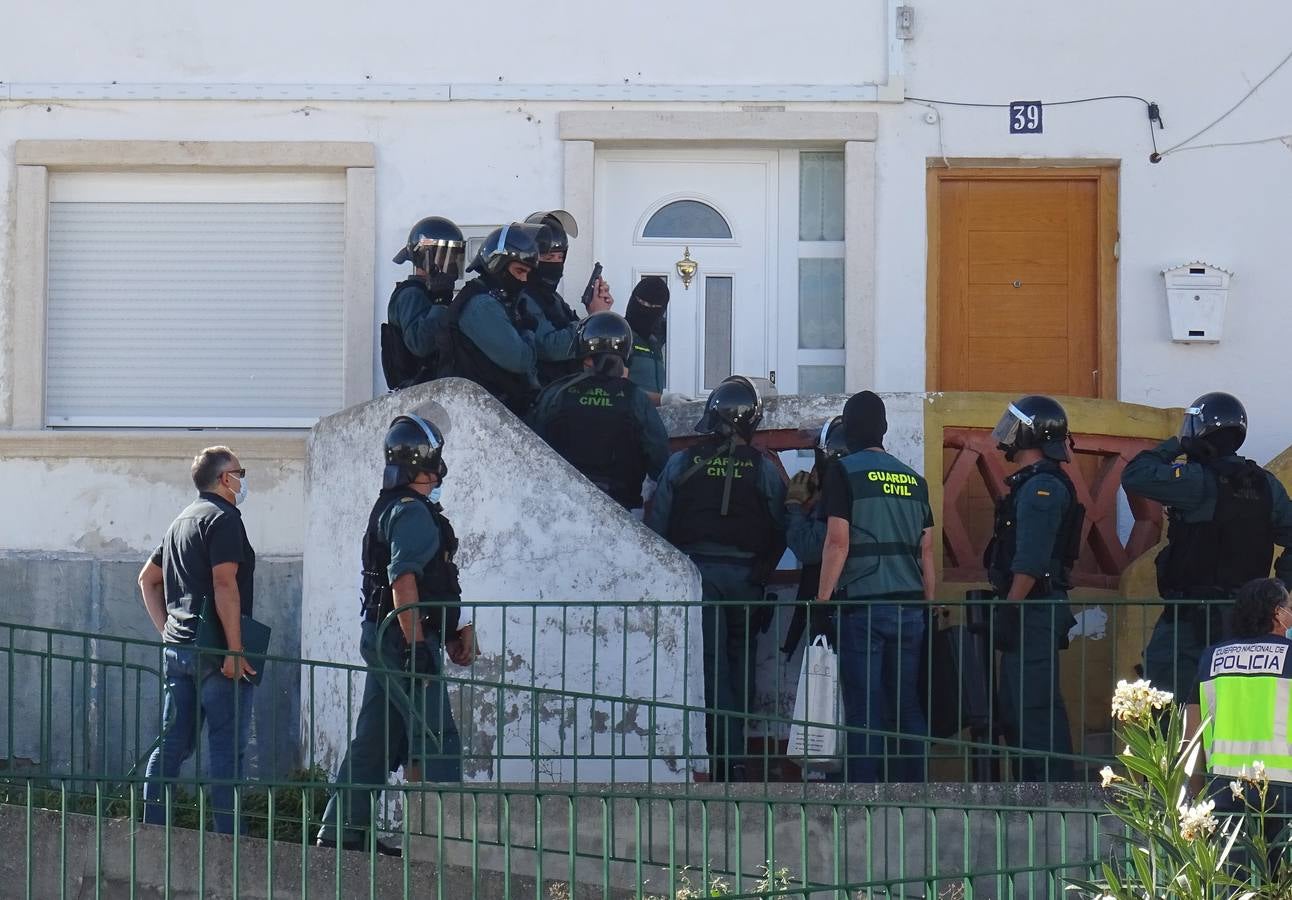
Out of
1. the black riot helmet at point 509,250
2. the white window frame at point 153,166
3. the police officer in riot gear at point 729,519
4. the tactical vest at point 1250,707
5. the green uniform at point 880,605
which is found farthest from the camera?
the white window frame at point 153,166

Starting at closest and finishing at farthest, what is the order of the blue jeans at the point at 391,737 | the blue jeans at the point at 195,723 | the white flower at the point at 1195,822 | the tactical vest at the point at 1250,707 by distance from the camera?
the white flower at the point at 1195,822 → the tactical vest at the point at 1250,707 → the blue jeans at the point at 391,737 → the blue jeans at the point at 195,723

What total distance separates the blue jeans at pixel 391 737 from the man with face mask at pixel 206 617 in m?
0.52

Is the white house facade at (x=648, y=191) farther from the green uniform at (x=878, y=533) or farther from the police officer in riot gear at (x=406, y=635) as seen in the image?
the police officer in riot gear at (x=406, y=635)

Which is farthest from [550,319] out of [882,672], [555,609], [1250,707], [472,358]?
[1250,707]

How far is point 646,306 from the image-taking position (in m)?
12.4

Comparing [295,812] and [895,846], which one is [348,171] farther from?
[895,846]

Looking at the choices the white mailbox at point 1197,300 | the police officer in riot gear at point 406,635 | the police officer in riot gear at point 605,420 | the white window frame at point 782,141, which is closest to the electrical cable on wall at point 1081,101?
the white window frame at point 782,141

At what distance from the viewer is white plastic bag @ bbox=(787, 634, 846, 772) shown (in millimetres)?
9867

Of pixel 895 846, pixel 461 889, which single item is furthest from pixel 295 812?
pixel 895 846

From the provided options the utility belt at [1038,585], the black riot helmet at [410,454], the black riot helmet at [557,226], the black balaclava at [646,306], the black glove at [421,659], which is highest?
the black riot helmet at [557,226]

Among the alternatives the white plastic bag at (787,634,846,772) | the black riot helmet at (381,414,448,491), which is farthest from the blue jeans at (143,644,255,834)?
the white plastic bag at (787,634,846,772)

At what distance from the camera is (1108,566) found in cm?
1177

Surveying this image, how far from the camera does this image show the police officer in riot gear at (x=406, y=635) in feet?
30.2

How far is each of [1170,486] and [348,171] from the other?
554cm
